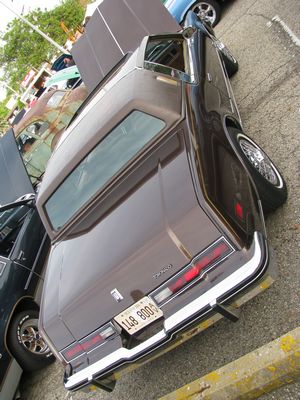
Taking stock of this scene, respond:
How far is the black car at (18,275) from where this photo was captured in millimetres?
4266

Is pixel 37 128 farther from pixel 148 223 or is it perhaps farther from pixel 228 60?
pixel 148 223

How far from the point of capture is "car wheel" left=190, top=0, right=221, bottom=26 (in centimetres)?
848

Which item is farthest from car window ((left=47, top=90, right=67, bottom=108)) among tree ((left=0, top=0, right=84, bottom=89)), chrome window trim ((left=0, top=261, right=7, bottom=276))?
tree ((left=0, top=0, right=84, bottom=89))

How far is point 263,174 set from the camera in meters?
3.33

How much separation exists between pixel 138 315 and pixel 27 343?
233 centimetres

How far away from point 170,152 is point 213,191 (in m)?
0.57

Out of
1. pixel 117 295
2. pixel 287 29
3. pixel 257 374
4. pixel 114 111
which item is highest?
pixel 114 111

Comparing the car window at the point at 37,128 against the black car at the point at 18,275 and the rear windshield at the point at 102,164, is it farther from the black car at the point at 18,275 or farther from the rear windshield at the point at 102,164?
the rear windshield at the point at 102,164

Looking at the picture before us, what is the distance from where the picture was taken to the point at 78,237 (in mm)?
3303

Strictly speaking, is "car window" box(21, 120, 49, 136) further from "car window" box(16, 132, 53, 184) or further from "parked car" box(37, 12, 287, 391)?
→ "parked car" box(37, 12, 287, 391)

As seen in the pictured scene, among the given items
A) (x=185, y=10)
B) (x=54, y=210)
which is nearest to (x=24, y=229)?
(x=54, y=210)

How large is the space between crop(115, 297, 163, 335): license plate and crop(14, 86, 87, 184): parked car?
4.55m

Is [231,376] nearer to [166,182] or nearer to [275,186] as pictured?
[166,182]

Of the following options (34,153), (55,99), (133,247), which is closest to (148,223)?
(133,247)
